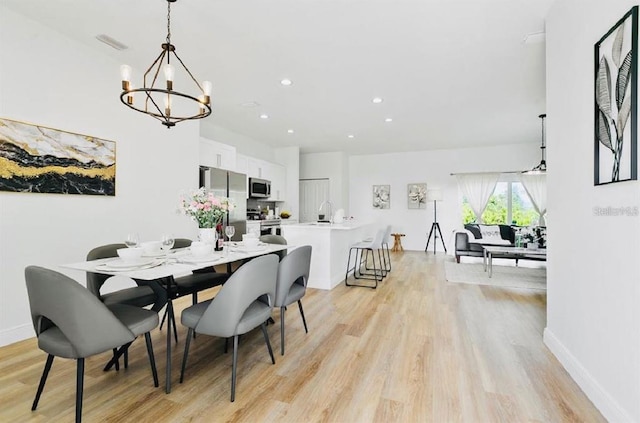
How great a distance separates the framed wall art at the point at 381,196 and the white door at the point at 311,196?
4.86ft

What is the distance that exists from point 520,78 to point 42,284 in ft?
15.8

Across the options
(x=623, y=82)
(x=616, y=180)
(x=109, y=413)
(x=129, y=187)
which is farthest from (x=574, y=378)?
(x=129, y=187)

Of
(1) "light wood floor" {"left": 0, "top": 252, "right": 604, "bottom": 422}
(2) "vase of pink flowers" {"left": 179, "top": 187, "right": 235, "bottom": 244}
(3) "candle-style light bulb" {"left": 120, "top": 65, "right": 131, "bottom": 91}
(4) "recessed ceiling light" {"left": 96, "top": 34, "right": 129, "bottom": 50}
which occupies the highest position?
(4) "recessed ceiling light" {"left": 96, "top": 34, "right": 129, "bottom": 50}

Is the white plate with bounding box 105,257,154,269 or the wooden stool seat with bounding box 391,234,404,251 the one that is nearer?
the white plate with bounding box 105,257,154,269

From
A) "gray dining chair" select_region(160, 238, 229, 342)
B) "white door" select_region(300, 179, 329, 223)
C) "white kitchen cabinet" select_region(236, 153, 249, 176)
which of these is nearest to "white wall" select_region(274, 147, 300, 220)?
"white door" select_region(300, 179, 329, 223)

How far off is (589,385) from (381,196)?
22.7 ft

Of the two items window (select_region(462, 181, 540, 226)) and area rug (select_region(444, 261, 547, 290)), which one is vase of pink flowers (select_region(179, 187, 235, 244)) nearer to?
area rug (select_region(444, 261, 547, 290))

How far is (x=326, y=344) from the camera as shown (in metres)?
2.55

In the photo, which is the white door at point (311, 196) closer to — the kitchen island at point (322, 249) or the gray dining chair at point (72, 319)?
the kitchen island at point (322, 249)

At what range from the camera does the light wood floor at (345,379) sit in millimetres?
1671

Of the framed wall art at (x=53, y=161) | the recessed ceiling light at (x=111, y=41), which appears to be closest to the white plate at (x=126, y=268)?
the framed wall art at (x=53, y=161)

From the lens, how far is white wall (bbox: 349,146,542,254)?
741 centimetres

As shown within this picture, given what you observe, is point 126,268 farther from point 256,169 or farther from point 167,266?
point 256,169

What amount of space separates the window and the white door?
12.6ft
